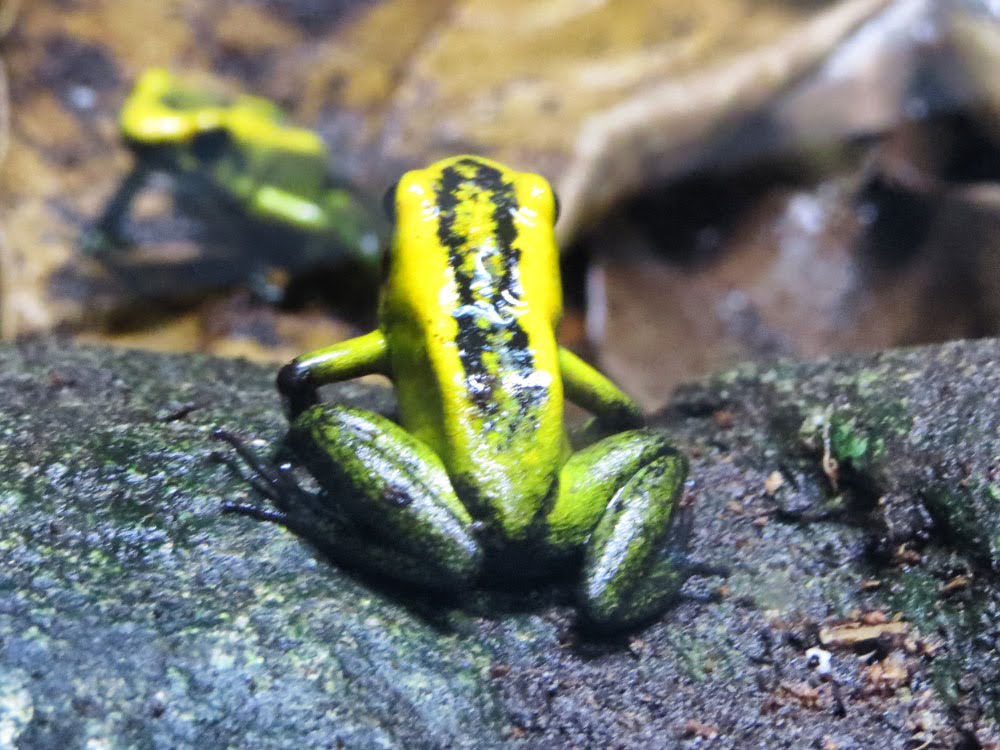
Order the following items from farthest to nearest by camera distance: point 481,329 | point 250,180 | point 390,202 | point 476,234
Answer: point 250,180
point 390,202
point 476,234
point 481,329

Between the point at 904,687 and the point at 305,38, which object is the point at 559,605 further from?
the point at 305,38

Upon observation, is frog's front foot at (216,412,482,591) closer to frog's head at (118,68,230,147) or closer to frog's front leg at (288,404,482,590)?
frog's front leg at (288,404,482,590)

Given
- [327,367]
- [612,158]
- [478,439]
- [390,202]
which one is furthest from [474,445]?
[612,158]

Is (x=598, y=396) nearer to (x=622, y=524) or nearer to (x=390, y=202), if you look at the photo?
(x=622, y=524)

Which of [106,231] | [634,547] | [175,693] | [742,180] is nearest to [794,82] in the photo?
[742,180]

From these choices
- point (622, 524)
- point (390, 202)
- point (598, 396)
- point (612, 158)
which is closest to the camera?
point (622, 524)

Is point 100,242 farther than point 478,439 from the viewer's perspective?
Yes
